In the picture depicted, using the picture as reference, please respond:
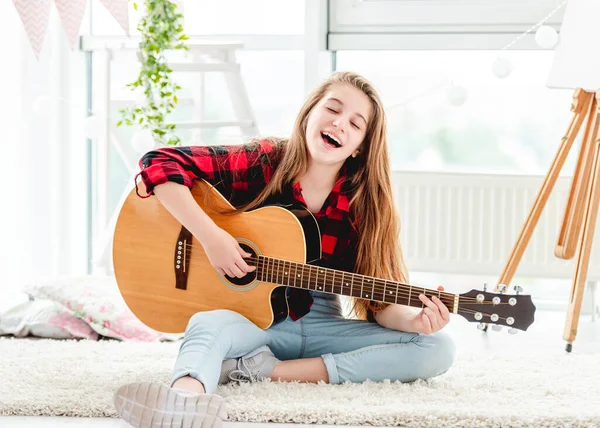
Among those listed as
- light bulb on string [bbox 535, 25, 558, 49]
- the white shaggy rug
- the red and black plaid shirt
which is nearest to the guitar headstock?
the white shaggy rug

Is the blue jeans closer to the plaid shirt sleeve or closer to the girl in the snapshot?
the girl

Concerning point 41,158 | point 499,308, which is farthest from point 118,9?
point 41,158

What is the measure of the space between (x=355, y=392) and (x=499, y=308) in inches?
14.1

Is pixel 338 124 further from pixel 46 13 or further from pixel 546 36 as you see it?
pixel 546 36

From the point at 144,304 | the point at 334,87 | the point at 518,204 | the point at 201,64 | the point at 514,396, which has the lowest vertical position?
the point at 514,396

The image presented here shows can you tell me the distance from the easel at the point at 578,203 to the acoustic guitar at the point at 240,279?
0.76m

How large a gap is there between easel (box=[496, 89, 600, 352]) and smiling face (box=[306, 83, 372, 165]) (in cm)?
86

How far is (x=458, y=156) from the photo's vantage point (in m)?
3.44

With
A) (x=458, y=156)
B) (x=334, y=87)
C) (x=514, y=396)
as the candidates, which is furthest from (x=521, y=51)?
(x=514, y=396)

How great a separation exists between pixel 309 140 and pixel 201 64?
50.0 inches

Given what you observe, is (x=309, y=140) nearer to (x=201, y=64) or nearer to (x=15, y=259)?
(x=201, y=64)

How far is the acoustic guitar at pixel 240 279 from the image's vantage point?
177 centimetres

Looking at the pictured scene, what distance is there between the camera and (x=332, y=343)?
1.95 metres

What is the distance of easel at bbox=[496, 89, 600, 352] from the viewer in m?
2.43
